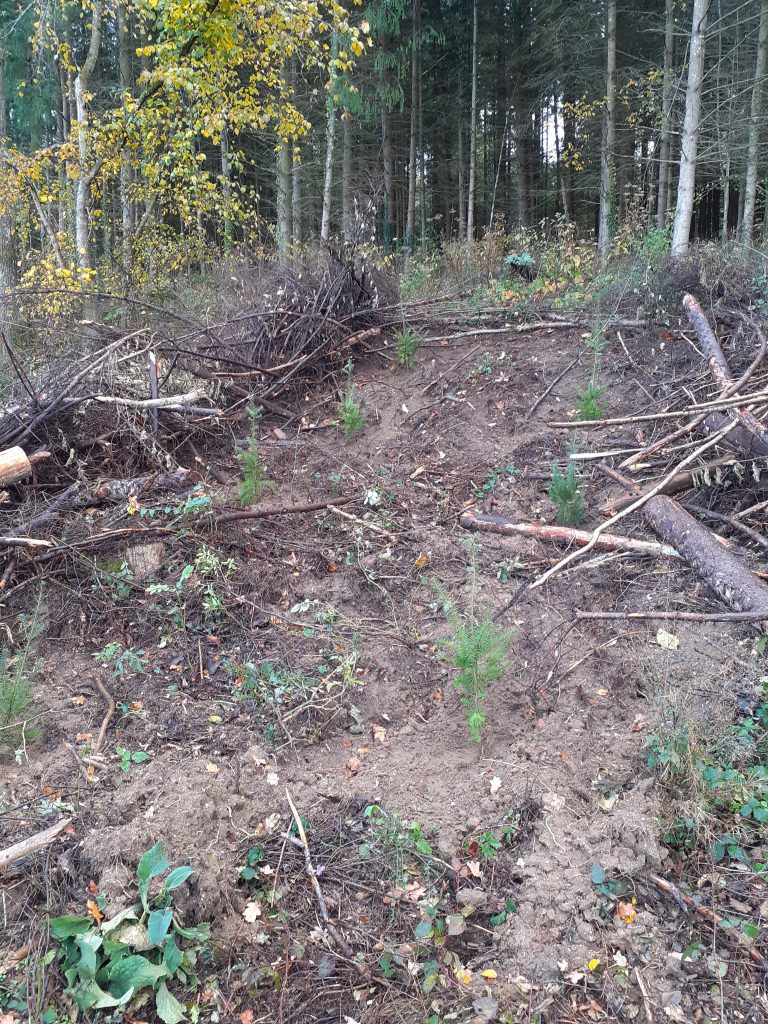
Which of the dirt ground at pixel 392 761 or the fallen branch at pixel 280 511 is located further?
the fallen branch at pixel 280 511

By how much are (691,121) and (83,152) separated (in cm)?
846

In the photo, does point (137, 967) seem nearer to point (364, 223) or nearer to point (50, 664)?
point (50, 664)

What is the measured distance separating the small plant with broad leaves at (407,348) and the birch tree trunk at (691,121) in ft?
14.6

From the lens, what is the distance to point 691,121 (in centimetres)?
969

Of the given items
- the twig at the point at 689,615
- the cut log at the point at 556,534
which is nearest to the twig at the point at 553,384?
the cut log at the point at 556,534

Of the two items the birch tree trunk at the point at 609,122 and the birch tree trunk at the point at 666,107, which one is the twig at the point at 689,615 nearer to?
the birch tree trunk at the point at 666,107

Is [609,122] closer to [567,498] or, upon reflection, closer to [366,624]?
[567,498]

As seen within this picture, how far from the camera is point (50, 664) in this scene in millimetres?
3668


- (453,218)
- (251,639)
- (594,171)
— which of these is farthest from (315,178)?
(251,639)

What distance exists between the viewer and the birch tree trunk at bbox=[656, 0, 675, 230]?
10699mm

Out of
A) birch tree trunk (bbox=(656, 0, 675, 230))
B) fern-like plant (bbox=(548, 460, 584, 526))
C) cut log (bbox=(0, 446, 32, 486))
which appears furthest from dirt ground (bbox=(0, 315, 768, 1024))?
birch tree trunk (bbox=(656, 0, 675, 230))

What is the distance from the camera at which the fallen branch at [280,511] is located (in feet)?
15.3

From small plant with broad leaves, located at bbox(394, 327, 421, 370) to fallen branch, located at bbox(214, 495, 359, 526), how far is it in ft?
8.63

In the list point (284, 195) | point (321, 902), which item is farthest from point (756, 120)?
point (321, 902)
